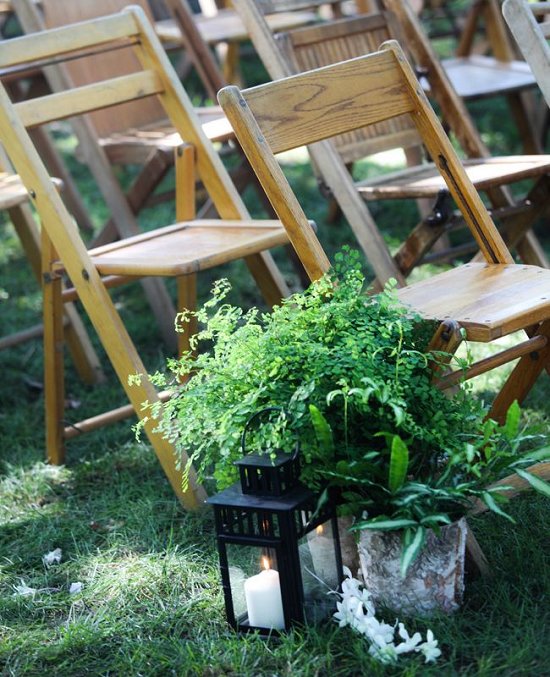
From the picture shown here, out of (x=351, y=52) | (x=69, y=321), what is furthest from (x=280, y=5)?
(x=69, y=321)

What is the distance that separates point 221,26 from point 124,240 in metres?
2.30

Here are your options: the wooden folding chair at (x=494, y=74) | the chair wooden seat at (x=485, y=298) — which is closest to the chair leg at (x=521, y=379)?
the chair wooden seat at (x=485, y=298)

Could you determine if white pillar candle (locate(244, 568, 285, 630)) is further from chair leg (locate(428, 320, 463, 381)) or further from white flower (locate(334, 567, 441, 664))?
chair leg (locate(428, 320, 463, 381))

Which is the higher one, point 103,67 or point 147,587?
point 103,67

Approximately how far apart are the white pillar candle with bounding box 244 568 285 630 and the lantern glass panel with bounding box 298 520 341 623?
51mm

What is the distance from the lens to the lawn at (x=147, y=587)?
6.36ft

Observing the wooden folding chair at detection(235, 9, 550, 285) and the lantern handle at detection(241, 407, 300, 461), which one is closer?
the lantern handle at detection(241, 407, 300, 461)

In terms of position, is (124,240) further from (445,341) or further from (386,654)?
(386,654)

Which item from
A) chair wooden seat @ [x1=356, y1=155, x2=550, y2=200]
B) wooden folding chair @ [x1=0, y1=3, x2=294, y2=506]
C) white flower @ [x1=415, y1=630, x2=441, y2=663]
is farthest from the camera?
chair wooden seat @ [x1=356, y1=155, x2=550, y2=200]

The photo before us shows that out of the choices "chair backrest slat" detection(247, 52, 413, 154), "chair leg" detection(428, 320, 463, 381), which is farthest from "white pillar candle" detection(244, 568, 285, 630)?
"chair backrest slat" detection(247, 52, 413, 154)

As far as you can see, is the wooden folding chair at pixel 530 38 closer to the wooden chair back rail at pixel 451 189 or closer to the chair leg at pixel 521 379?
the wooden chair back rail at pixel 451 189

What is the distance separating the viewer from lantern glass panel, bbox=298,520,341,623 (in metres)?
2.02

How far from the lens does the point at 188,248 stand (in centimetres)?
266

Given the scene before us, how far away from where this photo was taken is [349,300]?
2.10 m
